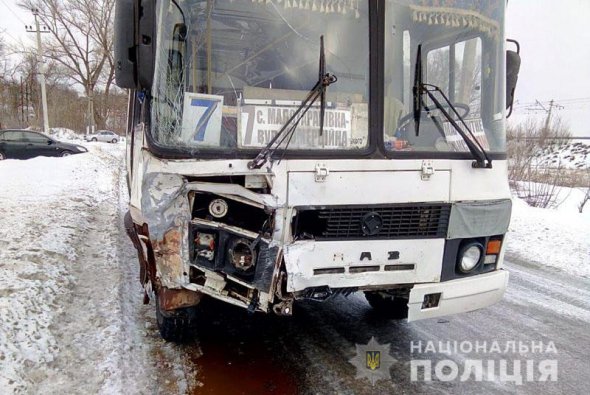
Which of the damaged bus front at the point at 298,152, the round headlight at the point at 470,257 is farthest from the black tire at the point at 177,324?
the round headlight at the point at 470,257

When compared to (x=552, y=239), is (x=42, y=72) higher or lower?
higher

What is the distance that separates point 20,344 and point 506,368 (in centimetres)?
379

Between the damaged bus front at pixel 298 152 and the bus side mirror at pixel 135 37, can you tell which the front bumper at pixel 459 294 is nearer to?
the damaged bus front at pixel 298 152

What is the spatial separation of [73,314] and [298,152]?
2.73 m

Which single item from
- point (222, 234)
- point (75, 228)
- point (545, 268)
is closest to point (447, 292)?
point (222, 234)

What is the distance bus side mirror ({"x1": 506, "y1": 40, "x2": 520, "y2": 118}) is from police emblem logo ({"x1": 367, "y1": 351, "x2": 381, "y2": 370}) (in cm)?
229

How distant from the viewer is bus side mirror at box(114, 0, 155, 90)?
2699 mm

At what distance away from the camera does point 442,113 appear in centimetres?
329

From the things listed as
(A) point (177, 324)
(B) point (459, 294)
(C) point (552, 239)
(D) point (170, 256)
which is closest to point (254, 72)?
(D) point (170, 256)

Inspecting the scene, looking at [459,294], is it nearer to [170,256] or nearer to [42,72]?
[170,256]

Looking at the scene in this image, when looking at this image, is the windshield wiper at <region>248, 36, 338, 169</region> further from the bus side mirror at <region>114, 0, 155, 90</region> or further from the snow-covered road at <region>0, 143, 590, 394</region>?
the snow-covered road at <region>0, 143, 590, 394</region>

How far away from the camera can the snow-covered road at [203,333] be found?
323cm

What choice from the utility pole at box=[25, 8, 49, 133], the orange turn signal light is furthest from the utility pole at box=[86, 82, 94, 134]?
the orange turn signal light

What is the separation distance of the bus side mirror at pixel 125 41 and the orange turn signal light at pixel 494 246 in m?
2.90
